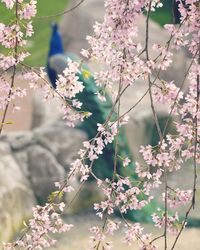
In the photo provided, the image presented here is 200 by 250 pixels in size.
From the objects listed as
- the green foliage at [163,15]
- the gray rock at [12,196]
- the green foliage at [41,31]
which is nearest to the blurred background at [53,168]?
the gray rock at [12,196]

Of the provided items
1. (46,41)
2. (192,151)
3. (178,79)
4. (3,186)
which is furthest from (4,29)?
(46,41)

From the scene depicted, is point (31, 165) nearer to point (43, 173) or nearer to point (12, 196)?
point (43, 173)

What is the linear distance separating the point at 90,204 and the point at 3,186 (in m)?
0.87

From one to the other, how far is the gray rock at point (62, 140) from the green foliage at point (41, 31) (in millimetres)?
4483

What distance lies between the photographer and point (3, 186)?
18.0 ft

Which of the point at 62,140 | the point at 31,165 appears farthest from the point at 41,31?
the point at 31,165

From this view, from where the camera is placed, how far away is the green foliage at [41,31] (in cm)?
1123

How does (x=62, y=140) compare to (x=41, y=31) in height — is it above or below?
below

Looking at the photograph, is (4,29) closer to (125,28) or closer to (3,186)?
(125,28)

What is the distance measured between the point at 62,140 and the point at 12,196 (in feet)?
2.73

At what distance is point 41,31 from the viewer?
12.2m

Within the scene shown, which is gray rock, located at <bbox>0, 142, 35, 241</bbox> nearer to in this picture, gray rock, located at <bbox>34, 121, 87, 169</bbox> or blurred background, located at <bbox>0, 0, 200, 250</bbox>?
blurred background, located at <bbox>0, 0, 200, 250</bbox>

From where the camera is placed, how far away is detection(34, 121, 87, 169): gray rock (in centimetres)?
604

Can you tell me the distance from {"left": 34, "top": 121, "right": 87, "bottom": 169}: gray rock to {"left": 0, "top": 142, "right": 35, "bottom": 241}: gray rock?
0.31m
